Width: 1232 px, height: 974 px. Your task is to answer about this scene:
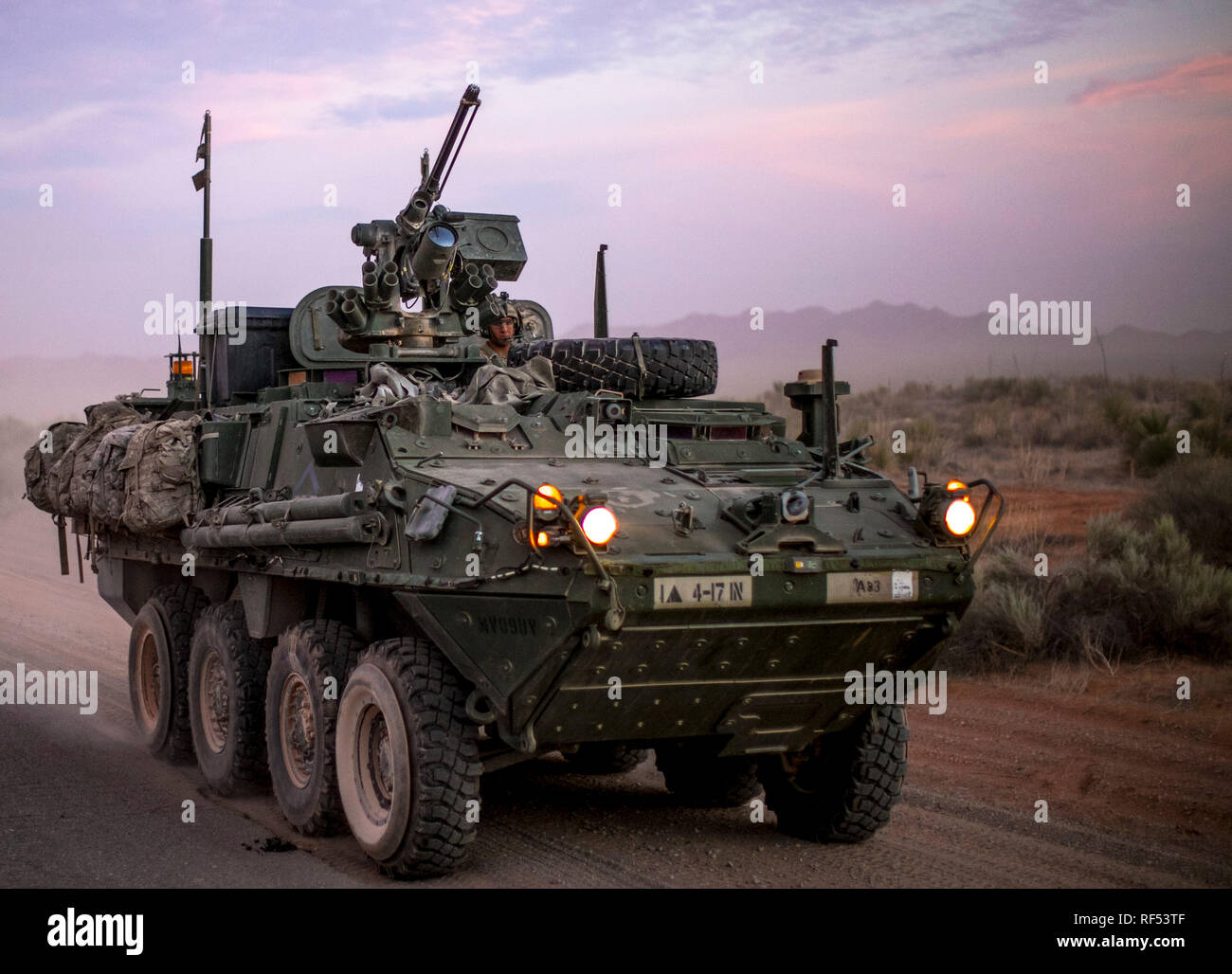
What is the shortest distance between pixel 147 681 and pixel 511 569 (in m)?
5.82

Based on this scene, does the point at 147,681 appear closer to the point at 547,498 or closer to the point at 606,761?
the point at 606,761

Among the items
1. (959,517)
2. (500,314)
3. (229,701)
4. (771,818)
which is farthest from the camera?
(500,314)

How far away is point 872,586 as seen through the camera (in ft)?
22.7

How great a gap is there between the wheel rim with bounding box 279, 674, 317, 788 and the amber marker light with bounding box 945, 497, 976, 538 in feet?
11.6

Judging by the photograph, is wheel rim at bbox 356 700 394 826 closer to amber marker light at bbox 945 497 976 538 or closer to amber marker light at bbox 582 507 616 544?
amber marker light at bbox 582 507 616 544

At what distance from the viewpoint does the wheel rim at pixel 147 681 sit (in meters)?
11.3

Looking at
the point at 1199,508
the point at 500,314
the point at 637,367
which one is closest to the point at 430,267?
the point at 500,314

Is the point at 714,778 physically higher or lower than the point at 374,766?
lower

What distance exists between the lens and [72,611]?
59.3 feet

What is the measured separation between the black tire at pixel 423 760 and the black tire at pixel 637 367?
1927 mm

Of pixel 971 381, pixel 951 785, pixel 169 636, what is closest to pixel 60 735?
pixel 169 636

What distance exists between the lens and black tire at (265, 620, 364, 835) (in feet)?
26.5

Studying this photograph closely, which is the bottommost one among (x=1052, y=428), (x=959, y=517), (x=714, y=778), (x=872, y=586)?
(x=714, y=778)

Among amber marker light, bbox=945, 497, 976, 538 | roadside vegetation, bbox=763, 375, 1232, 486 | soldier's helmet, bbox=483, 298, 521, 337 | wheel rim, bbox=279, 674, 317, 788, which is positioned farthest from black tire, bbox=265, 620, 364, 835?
roadside vegetation, bbox=763, 375, 1232, 486
